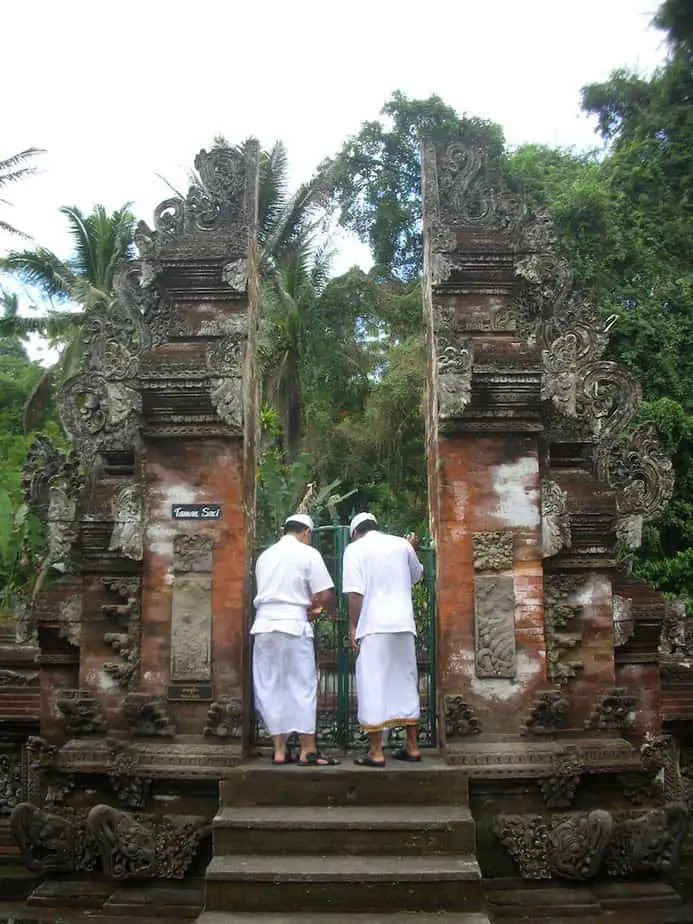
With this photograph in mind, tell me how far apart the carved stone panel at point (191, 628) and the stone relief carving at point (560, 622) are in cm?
242

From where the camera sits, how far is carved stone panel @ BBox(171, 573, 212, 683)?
245 inches

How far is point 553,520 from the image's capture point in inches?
251

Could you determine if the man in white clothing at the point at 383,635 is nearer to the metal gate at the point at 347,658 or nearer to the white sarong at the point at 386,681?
the white sarong at the point at 386,681

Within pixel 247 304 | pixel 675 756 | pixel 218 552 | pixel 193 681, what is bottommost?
pixel 675 756

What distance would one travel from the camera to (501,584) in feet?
20.5

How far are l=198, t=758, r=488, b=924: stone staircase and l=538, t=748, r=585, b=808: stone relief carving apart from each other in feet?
2.07

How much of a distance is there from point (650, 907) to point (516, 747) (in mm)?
1302

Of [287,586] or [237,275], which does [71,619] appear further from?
[237,275]

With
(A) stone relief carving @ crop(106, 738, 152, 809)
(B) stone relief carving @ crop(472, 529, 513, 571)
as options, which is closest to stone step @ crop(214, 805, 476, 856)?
(A) stone relief carving @ crop(106, 738, 152, 809)

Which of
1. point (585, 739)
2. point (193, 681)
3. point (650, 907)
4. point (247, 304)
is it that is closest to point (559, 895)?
point (650, 907)

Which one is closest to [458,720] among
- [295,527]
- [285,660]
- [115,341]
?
[285,660]

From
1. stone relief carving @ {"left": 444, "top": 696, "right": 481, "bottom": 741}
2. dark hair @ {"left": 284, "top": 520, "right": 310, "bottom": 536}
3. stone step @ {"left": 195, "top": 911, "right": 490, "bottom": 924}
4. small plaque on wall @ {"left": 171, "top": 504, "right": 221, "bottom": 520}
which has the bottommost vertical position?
stone step @ {"left": 195, "top": 911, "right": 490, "bottom": 924}

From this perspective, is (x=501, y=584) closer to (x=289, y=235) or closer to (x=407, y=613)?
(x=407, y=613)

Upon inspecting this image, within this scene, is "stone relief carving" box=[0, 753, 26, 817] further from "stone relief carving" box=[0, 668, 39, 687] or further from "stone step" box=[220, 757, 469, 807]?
"stone step" box=[220, 757, 469, 807]
